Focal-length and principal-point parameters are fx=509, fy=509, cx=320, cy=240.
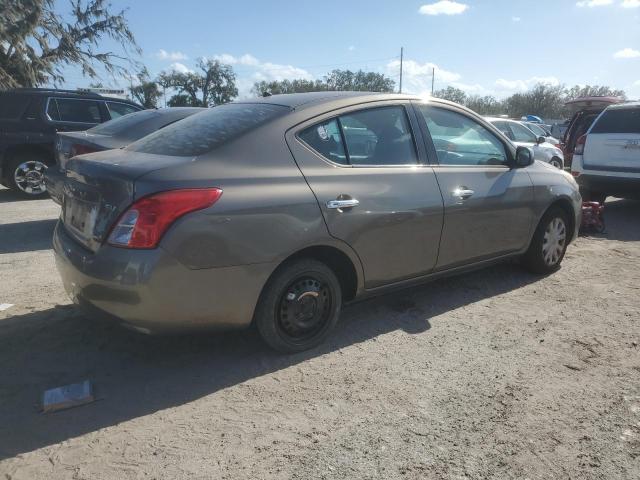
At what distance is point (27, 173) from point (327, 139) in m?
7.51

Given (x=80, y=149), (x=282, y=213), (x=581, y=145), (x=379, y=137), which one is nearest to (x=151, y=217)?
(x=282, y=213)

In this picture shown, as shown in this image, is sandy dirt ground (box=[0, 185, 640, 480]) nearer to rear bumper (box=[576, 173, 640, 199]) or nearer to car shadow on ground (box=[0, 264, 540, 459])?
car shadow on ground (box=[0, 264, 540, 459])

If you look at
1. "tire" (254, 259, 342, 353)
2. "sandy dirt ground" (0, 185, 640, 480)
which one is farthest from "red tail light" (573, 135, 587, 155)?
"tire" (254, 259, 342, 353)

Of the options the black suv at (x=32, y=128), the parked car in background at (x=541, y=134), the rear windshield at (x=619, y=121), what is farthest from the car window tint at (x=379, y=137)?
the parked car in background at (x=541, y=134)

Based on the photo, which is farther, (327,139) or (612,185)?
(612,185)

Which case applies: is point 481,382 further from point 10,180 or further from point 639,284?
point 10,180

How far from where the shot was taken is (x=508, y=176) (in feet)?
14.7

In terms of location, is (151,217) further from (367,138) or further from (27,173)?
(27,173)

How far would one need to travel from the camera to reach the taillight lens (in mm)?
2676

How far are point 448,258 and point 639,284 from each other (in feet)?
7.50

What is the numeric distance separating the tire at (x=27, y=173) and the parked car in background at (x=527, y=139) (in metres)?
10.0

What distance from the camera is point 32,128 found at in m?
8.77

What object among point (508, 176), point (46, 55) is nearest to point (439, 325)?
point (508, 176)

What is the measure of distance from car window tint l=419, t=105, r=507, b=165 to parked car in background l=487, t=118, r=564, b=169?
8817mm
